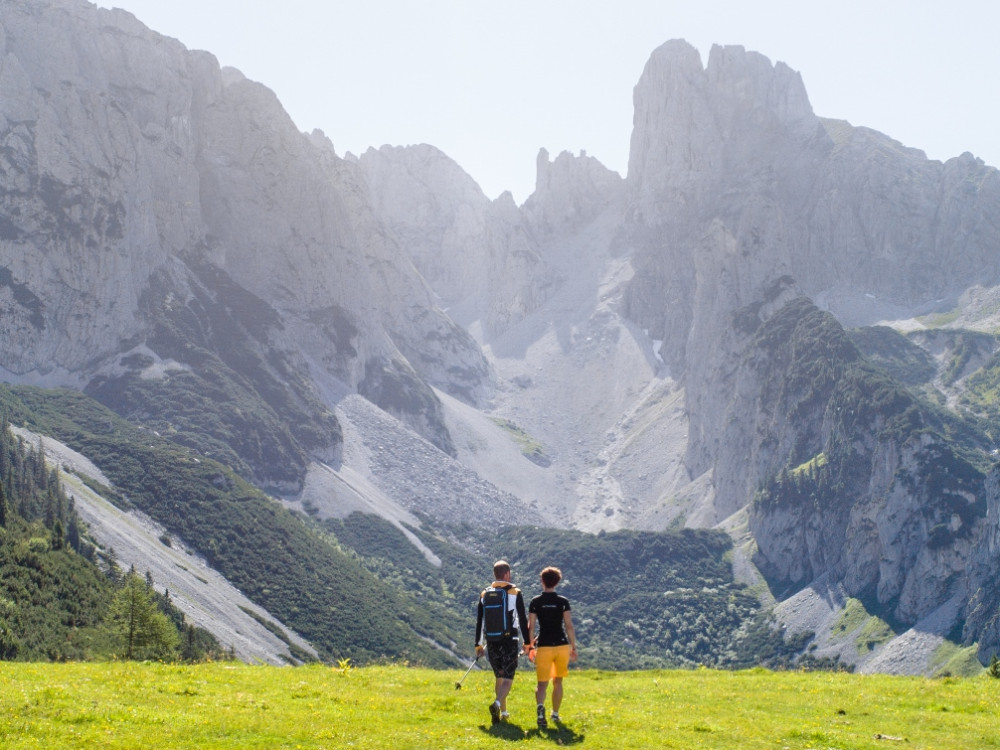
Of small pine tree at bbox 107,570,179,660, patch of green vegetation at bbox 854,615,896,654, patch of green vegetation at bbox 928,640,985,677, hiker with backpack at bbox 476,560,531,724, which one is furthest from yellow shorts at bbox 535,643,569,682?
patch of green vegetation at bbox 854,615,896,654

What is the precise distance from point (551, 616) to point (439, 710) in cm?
440

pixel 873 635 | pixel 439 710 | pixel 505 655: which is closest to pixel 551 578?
pixel 505 655

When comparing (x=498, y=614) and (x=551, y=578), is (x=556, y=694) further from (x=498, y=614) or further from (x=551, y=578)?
(x=551, y=578)

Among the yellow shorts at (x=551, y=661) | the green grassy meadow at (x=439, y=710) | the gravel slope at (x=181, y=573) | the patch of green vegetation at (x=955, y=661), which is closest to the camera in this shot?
the green grassy meadow at (x=439, y=710)

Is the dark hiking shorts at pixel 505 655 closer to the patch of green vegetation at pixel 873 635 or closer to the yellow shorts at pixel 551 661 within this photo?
the yellow shorts at pixel 551 661

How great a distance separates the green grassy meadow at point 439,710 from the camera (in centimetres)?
2253

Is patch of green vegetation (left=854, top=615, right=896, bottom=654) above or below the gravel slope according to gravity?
below

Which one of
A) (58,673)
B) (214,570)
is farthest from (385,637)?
(58,673)

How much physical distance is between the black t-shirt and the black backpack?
26.9 inches

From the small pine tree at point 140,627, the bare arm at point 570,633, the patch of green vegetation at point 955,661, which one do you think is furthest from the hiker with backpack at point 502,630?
the patch of green vegetation at point 955,661

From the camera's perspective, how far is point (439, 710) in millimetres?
26734

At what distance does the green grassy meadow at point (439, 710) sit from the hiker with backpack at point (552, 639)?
1.04 m

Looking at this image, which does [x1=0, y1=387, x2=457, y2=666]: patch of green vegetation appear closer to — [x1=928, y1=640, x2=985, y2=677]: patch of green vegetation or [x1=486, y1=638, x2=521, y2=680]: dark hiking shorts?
[x1=928, y1=640, x2=985, y2=677]: patch of green vegetation

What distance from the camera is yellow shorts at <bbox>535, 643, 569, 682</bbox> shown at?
25234 millimetres
